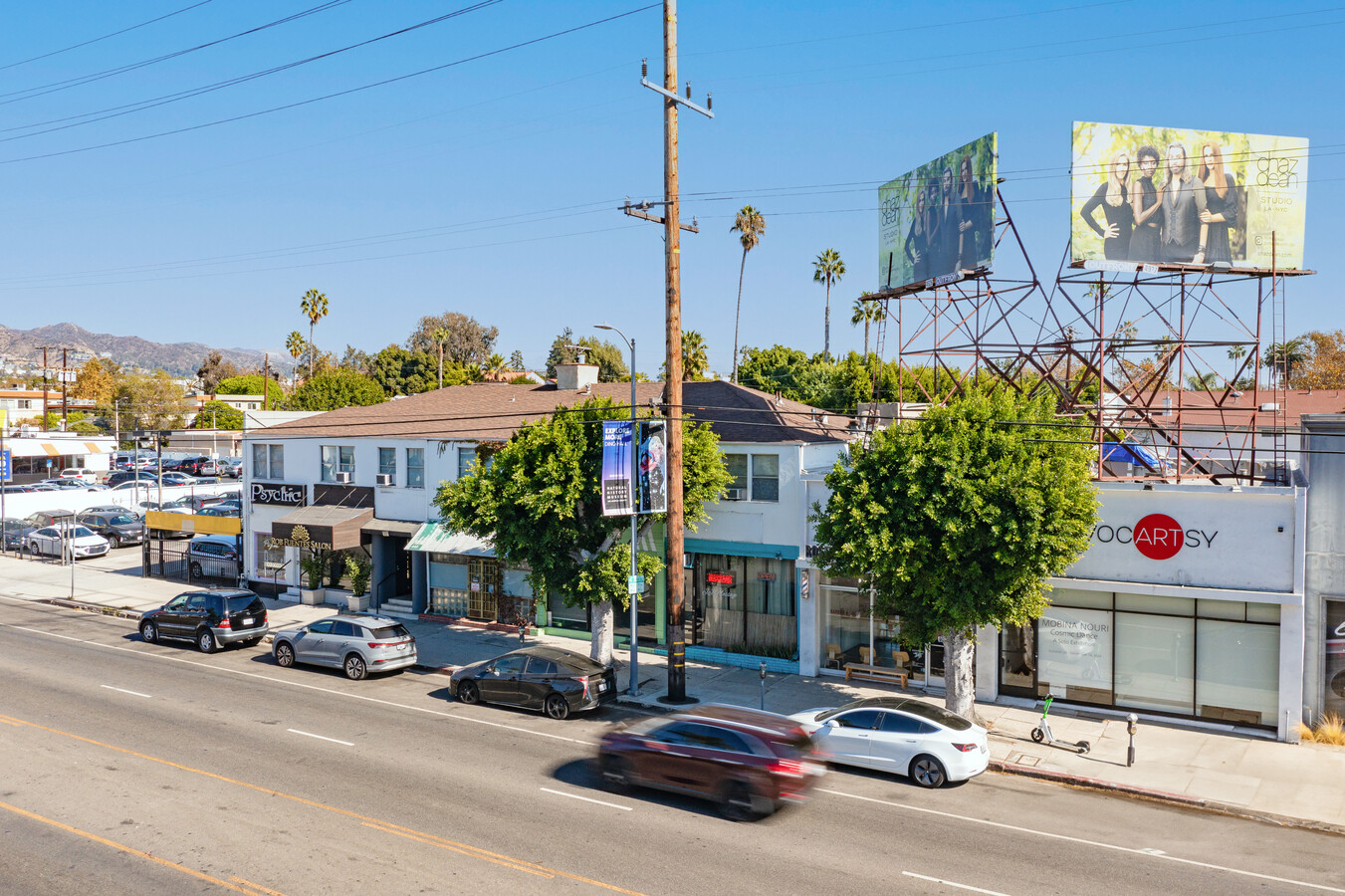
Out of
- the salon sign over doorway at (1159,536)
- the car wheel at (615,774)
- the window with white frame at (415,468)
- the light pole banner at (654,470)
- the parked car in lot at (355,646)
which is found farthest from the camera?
the window with white frame at (415,468)

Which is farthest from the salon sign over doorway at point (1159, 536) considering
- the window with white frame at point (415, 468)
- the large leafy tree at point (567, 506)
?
the window with white frame at point (415, 468)

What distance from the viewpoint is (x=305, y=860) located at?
13.4 metres

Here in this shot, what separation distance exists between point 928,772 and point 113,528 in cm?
4951

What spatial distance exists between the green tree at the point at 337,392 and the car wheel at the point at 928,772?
78763 mm

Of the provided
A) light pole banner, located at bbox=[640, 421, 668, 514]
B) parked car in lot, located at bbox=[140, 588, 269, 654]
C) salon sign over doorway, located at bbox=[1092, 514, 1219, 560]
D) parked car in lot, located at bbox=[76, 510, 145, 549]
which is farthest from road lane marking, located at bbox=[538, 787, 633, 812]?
parked car in lot, located at bbox=[76, 510, 145, 549]

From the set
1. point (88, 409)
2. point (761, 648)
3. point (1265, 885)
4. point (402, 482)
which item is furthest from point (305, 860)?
point (88, 409)

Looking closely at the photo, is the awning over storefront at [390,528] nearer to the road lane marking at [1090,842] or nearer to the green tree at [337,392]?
the road lane marking at [1090,842]

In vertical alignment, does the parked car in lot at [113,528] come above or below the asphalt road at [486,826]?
above

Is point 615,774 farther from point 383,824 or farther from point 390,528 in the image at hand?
point 390,528

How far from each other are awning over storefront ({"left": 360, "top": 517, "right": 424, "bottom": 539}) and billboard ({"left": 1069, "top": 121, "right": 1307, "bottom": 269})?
77.2 feet

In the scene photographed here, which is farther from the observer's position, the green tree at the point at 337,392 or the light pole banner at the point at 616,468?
the green tree at the point at 337,392

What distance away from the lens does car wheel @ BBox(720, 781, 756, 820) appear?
50.7 ft

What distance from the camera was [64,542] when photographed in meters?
47.6

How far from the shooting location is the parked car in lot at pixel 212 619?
2939 centimetres
